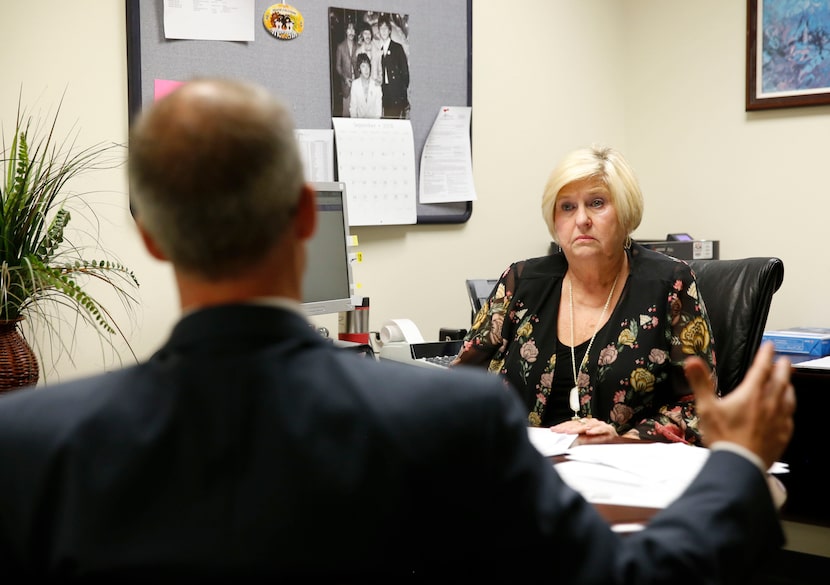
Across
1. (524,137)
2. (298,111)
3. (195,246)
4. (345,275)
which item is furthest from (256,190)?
(524,137)

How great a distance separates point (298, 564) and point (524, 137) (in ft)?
9.54

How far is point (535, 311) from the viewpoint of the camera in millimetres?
2262

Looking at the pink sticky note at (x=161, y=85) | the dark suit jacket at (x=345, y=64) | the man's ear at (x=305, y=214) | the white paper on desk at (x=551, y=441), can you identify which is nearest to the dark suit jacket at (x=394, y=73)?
the dark suit jacket at (x=345, y=64)

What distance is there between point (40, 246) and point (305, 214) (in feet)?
4.85

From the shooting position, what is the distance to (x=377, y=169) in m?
3.01

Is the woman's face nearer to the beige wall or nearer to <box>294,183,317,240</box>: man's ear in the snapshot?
the beige wall

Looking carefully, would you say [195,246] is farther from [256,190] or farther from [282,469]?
[282,469]

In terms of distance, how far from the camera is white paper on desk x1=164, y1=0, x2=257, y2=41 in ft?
8.39

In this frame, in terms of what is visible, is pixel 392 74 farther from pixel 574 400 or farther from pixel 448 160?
pixel 574 400

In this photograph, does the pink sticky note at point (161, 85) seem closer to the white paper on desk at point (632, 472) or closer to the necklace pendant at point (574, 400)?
the necklace pendant at point (574, 400)

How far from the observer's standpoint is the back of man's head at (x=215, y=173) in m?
0.71

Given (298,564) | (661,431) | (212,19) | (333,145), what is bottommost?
(661,431)

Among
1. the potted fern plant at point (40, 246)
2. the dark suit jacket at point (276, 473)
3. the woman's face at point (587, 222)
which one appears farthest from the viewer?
the woman's face at point (587, 222)

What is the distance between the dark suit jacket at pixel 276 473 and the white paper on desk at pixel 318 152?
2162 millimetres
